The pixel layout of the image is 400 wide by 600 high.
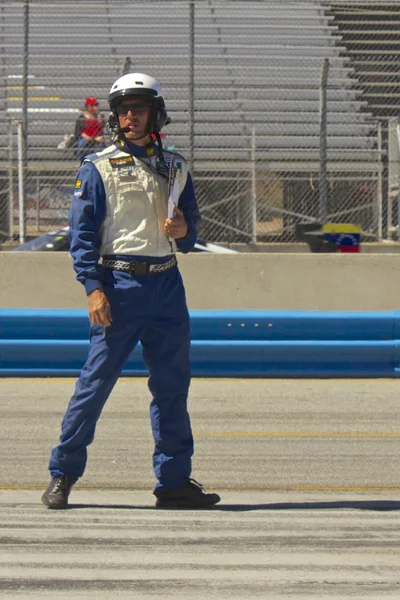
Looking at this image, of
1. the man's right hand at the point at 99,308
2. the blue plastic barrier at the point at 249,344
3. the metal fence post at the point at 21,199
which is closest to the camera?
the man's right hand at the point at 99,308

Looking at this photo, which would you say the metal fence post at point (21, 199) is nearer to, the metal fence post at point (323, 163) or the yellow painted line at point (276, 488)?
the metal fence post at point (323, 163)

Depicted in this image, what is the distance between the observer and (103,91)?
1947 centimetres

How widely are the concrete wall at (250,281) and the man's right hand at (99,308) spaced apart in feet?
22.9

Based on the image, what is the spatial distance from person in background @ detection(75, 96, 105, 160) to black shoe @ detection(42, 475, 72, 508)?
10.7 metres

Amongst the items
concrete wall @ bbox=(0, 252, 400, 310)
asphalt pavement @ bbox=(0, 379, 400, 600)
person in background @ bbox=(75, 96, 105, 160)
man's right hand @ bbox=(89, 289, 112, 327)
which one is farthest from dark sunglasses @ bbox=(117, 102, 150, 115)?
person in background @ bbox=(75, 96, 105, 160)

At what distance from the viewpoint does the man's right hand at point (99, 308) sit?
5.23 metres

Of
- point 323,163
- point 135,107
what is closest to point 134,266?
point 135,107

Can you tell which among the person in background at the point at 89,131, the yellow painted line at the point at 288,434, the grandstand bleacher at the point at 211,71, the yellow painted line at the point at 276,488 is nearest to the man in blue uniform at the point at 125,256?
the yellow painted line at the point at 276,488

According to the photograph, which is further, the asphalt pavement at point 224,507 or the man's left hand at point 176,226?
the man's left hand at point 176,226

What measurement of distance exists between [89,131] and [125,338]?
36.7 ft

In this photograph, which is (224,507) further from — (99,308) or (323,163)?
(323,163)

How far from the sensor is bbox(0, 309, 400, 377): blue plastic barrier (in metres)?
10.2

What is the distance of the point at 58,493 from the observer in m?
5.35

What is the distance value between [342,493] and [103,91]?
14.3 meters
